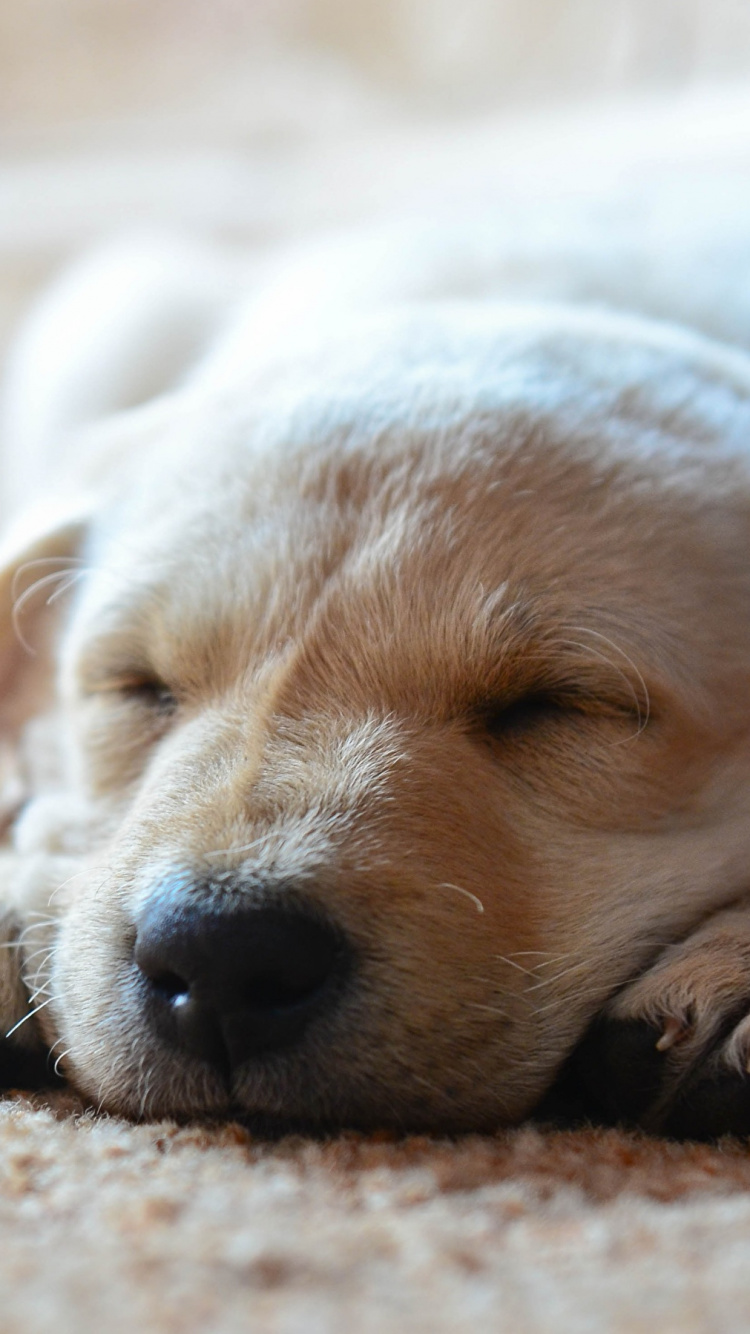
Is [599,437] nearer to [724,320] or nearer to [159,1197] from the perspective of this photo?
[724,320]

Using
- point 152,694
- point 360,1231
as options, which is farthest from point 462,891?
point 152,694

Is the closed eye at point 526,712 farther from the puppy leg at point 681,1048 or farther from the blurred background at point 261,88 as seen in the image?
the blurred background at point 261,88

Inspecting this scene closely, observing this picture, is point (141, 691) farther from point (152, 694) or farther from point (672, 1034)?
point (672, 1034)

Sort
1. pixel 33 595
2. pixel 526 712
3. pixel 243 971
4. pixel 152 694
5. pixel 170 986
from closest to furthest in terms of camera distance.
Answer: pixel 243 971
pixel 170 986
pixel 526 712
pixel 152 694
pixel 33 595

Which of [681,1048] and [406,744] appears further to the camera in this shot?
[406,744]

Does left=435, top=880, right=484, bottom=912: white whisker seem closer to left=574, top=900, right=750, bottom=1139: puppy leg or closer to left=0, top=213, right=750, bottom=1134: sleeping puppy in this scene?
left=0, top=213, right=750, bottom=1134: sleeping puppy

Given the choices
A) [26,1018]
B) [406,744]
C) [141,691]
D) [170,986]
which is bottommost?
[26,1018]

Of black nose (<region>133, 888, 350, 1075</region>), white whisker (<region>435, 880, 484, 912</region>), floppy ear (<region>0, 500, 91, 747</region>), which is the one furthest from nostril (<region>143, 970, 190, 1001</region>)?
floppy ear (<region>0, 500, 91, 747</region>)

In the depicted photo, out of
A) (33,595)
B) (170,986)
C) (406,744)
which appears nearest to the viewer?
(170,986)
